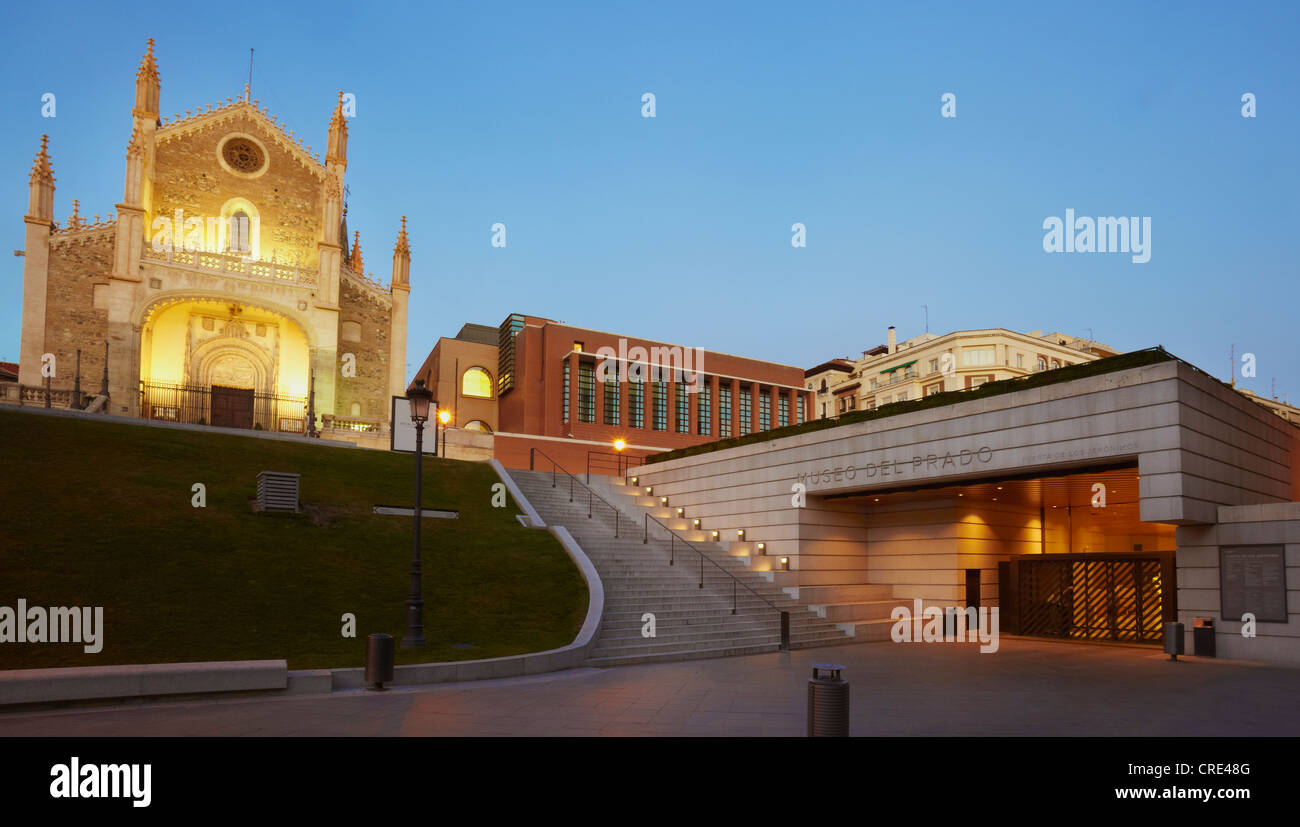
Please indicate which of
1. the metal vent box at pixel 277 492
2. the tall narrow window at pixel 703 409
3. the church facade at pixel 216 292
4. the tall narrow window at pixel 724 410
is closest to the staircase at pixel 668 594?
the metal vent box at pixel 277 492

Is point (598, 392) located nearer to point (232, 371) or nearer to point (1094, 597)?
point (232, 371)

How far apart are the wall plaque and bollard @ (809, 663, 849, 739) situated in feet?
47.8

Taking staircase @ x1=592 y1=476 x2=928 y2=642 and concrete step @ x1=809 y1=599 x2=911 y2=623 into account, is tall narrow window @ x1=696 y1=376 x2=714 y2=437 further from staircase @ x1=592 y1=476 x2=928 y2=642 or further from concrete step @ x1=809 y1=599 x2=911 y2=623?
concrete step @ x1=809 y1=599 x2=911 y2=623

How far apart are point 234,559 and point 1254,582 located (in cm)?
2214

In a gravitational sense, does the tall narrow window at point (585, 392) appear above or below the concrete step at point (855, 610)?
above

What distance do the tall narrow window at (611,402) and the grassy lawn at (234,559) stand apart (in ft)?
69.5

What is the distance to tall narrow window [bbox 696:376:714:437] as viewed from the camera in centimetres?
5081

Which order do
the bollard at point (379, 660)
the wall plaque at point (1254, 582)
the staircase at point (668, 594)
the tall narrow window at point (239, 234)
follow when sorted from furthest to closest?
1. the tall narrow window at point (239, 234)
2. the staircase at point (668, 594)
3. the wall plaque at point (1254, 582)
4. the bollard at point (379, 660)

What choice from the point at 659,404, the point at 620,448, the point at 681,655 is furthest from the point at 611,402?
the point at 681,655

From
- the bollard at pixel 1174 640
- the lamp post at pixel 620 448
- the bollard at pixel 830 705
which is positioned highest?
the lamp post at pixel 620 448

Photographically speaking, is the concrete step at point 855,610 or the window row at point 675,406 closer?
the concrete step at point 855,610

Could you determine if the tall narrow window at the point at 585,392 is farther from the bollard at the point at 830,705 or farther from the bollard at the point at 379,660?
the bollard at the point at 830,705

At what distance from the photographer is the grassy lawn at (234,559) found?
13648 millimetres
